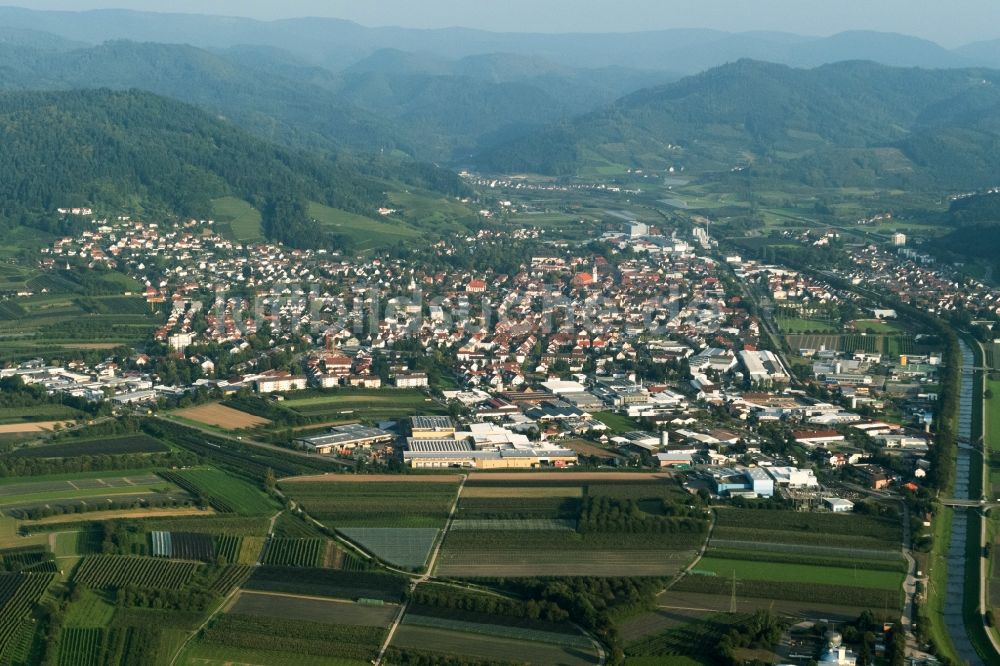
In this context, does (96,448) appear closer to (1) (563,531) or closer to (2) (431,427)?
(2) (431,427)

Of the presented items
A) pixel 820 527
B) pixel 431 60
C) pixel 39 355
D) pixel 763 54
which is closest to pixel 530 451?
pixel 820 527

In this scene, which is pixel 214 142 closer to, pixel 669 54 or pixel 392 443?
pixel 392 443

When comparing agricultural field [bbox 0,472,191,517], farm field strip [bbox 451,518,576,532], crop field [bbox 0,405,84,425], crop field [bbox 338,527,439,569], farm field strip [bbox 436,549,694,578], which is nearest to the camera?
farm field strip [bbox 436,549,694,578]

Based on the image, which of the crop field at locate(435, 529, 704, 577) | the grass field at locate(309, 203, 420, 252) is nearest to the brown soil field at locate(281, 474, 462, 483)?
the crop field at locate(435, 529, 704, 577)

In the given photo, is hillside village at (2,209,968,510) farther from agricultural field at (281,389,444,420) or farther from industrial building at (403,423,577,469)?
agricultural field at (281,389,444,420)

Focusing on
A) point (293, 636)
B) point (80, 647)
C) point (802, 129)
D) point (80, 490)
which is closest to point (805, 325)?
point (80, 490)
